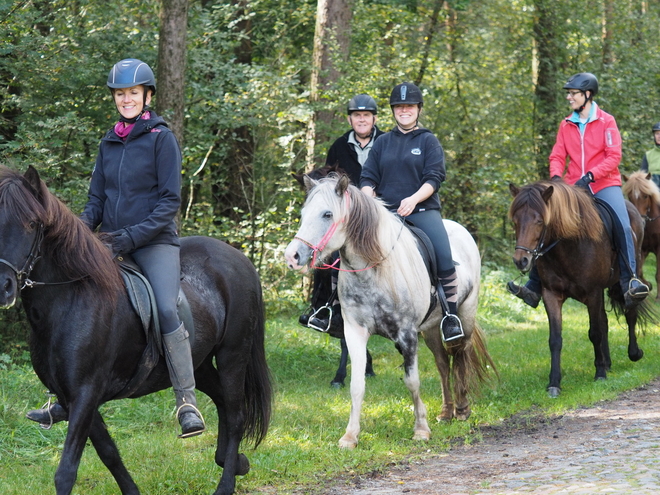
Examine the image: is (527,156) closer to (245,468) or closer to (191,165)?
(191,165)

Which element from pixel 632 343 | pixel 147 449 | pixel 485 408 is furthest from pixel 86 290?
pixel 632 343

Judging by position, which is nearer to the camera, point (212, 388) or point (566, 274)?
point (212, 388)

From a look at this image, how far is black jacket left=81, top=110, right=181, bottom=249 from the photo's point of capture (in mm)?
4766

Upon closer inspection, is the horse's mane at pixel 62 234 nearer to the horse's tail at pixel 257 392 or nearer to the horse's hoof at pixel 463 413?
the horse's tail at pixel 257 392

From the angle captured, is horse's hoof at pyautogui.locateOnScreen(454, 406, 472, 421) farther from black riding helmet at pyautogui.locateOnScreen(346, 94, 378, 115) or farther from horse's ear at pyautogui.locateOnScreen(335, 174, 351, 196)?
black riding helmet at pyautogui.locateOnScreen(346, 94, 378, 115)

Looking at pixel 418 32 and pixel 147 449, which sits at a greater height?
pixel 418 32

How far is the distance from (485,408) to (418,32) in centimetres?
1109

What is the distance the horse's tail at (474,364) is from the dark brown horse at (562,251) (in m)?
0.82

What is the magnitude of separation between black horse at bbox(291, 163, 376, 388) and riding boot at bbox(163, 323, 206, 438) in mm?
1890

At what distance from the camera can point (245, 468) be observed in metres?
5.29

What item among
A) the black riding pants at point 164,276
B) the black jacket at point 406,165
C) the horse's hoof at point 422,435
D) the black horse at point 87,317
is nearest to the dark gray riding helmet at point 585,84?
the black jacket at point 406,165

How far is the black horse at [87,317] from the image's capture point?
4.00 m

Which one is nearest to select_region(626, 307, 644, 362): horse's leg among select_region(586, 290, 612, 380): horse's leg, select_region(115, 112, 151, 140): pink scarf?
select_region(586, 290, 612, 380): horse's leg

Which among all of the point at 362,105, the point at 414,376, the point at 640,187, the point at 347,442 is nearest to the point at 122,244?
the point at 347,442
